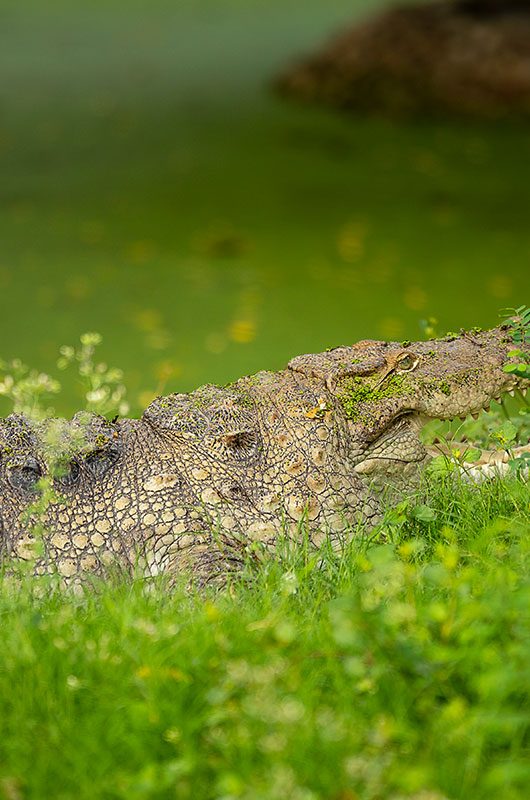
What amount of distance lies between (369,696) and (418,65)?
12202 mm

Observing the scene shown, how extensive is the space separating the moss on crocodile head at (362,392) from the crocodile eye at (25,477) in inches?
41.8

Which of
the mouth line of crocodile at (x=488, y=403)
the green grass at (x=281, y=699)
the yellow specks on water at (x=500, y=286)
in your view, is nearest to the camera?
the green grass at (x=281, y=699)

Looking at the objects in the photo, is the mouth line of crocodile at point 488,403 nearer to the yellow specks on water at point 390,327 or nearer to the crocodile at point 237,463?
the crocodile at point 237,463

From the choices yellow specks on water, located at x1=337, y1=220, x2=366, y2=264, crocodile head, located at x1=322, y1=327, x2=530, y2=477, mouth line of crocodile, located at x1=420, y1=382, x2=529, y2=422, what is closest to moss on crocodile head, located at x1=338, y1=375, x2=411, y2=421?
crocodile head, located at x1=322, y1=327, x2=530, y2=477

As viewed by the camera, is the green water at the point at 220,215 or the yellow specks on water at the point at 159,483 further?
the green water at the point at 220,215

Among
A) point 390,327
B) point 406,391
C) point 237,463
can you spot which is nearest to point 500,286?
point 390,327

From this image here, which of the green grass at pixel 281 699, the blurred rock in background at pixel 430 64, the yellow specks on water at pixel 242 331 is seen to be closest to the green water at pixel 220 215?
the yellow specks on water at pixel 242 331

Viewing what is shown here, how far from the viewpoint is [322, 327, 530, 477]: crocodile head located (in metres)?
3.45

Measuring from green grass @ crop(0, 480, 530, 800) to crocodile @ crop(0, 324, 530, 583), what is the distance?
611 mm

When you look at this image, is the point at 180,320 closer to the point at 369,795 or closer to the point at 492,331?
the point at 492,331

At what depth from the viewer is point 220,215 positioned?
9602 millimetres

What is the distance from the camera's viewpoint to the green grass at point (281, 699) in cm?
200

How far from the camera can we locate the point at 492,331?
3.70 metres

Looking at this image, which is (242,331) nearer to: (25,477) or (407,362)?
(407,362)
